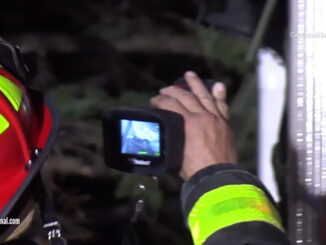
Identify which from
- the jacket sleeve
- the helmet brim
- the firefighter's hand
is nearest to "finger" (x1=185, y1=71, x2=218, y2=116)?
the firefighter's hand

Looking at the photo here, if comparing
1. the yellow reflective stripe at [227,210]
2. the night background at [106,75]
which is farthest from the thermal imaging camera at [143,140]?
the night background at [106,75]

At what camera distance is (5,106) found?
53.6 inches

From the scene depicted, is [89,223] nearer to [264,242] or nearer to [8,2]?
[8,2]

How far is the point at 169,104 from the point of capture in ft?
4.42

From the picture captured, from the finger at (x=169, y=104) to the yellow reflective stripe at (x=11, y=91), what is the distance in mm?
230

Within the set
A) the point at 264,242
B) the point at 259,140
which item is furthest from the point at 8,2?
the point at 264,242

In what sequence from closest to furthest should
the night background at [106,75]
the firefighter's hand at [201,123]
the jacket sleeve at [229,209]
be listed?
1. the jacket sleeve at [229,209]
2. the firefighter's hand at [201,123]
3. the night background at [106,75]

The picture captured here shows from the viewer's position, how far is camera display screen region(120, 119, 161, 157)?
4.41ft

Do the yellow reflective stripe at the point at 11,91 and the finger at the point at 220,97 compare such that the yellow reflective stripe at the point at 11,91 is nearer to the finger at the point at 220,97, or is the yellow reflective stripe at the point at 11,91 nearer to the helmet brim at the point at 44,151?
the helmet brim at the point at 44,151

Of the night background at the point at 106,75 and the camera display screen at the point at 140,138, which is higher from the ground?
the camera display screen at the point at 140,138

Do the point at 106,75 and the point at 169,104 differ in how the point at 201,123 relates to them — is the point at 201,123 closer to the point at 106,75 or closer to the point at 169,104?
the point at 169,104

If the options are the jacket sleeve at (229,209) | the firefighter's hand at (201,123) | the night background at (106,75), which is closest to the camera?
the jacket sleeve at (229,209)

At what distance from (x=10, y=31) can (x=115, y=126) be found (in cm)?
113

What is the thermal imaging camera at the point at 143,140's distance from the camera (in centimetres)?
132
